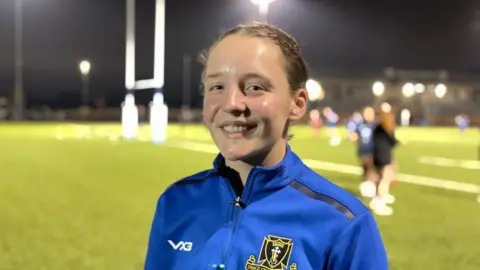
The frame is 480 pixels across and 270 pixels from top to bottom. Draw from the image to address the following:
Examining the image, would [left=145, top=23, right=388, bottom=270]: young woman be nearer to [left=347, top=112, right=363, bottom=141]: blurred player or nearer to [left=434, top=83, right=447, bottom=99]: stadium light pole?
[left=347, top=112, right=363, bottom=141]: blurred player

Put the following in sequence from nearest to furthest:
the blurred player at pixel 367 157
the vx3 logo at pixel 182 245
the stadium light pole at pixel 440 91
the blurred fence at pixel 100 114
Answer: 1. the vx3 logo at pixel 182 245
2. the blurred player at pixel 367 157
3. the blurred fence at pixel 100 114
4. the stadium light pole at pixel 440 91

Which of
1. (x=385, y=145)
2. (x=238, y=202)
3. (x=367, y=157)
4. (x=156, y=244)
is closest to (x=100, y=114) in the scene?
(x=367, y=157)

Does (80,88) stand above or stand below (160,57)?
below

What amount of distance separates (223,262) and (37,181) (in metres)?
12.4

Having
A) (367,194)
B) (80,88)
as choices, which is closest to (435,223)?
(367,194)

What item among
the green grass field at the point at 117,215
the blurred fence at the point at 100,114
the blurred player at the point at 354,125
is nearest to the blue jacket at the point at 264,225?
the green grass field at the point at 117,215

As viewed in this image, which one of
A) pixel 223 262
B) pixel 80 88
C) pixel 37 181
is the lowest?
pixel 80 88

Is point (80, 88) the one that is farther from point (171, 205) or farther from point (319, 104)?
point (171, 205)

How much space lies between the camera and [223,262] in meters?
1.93

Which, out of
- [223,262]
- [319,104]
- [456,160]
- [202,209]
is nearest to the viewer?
[223,262]

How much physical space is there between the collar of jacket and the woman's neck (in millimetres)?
17

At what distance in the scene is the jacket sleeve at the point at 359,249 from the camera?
5.86 feet

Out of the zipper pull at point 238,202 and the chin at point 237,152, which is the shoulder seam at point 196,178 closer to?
the zipper pull at point 238,202

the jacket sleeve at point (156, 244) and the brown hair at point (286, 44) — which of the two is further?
the jacket sleeve at point (156, 244)
